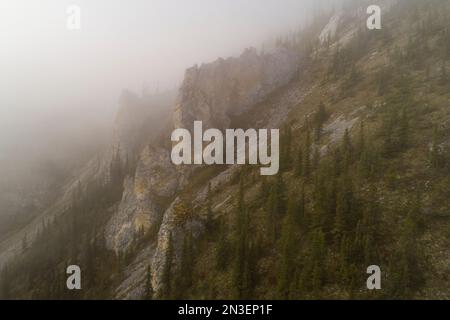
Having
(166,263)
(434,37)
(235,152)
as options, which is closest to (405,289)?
(166,263)

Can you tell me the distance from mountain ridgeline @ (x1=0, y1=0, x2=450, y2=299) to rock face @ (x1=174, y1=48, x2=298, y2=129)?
1.43 ft

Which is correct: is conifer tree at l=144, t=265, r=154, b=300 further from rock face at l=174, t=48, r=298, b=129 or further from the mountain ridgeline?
rock face at l=174, t=48, r=298, b=129

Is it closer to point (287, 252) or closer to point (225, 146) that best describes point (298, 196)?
point (287, 252)

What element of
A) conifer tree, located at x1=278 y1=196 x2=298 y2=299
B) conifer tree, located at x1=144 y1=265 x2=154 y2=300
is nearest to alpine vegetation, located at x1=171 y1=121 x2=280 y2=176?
conifer tree, located at x1=278 y1=196 x2=298 y2=299

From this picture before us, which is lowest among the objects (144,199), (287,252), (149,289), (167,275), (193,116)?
(149,289)

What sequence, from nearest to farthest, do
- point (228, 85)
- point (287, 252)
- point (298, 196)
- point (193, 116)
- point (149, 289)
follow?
point (287, 252) < point (298, 196) < point (149, 289) < point (193, 116) < point (228, 85)

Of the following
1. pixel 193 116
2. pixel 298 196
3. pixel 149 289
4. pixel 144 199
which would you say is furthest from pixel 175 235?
pixel 193 116

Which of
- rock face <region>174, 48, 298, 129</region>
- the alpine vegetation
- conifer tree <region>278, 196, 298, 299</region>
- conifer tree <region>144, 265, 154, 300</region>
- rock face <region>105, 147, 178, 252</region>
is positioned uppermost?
rock face <region>174, 48, 298, 129</region>

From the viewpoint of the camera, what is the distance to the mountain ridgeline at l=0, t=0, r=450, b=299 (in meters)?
38.5

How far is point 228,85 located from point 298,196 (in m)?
72.0

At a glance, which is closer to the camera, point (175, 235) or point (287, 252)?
point (287, 252)

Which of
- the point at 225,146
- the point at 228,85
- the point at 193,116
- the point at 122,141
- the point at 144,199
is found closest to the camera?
the point at 144,199

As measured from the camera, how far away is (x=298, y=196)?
176 ft

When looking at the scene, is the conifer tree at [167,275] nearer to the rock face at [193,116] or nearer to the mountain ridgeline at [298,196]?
the mountain ridgeline at [298,196]
